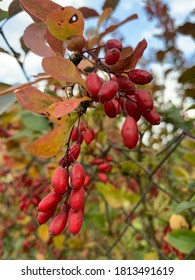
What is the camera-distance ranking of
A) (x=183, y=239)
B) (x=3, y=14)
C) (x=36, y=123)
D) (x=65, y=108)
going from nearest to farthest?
(x=65, y=108) → (x=3, y=14) → (x=183, y=239) → (x=36, y=123)

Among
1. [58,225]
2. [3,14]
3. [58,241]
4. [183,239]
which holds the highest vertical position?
[3,14]

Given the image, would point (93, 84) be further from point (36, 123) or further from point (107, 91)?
point (36, 123)

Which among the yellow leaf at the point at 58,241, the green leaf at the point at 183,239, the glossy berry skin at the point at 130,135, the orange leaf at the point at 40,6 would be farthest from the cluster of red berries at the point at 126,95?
the yellow leaf at the point at 58,241

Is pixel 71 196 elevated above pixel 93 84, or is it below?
below

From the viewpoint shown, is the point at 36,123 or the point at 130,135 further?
the point at 36,123

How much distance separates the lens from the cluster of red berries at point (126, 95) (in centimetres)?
49

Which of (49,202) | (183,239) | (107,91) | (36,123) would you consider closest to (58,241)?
(36,123)

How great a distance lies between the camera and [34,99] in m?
0.53

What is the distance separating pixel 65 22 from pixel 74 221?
27 cm

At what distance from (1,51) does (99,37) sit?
0.34 metres

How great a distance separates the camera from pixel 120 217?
199 cm
